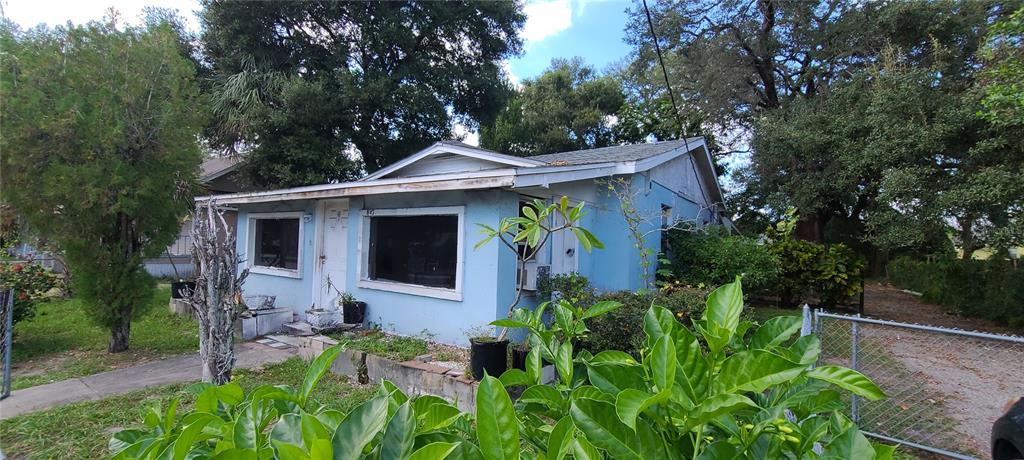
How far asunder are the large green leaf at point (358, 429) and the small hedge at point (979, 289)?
45.4 ft

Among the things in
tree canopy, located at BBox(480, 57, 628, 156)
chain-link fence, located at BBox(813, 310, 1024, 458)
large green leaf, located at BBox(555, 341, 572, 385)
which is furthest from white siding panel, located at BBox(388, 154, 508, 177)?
tree canopy, located at BBox(480, 57, 628, 156)

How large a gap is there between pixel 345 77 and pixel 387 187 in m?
9.06

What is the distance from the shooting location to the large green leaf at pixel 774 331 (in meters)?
1.06

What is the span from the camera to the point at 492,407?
2.73 ft

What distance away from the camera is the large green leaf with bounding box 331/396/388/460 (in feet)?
2.69

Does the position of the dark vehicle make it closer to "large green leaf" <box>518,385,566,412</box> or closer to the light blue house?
"large green leaf" <box>518,385,566,412</box>

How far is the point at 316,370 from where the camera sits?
1.20 metres

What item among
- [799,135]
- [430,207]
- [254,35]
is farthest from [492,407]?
[254,35]

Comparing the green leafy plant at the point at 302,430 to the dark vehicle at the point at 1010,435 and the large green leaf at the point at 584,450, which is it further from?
the dark vehicle at the point at 1010,435

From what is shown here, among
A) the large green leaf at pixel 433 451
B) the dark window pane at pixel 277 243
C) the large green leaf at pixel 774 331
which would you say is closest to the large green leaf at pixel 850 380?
the large green leaf at pixel 774 331

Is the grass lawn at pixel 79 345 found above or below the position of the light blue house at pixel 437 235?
below

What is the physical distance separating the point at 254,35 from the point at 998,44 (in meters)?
17.2

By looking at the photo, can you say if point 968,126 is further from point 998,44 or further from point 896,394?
point 896,394

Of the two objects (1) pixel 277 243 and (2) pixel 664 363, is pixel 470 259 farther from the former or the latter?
(1) pixel 277 243
